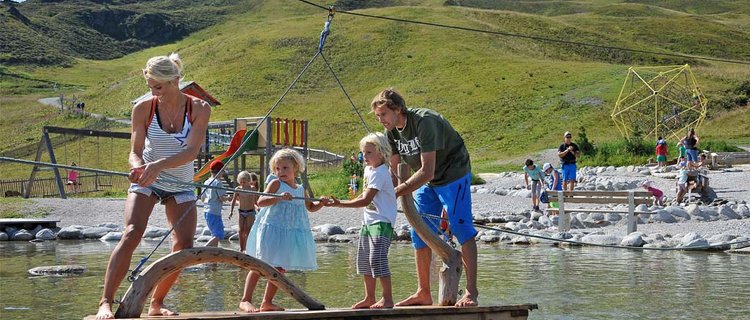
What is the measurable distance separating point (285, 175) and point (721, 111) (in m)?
58.5

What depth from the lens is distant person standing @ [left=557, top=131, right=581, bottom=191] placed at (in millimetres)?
25656

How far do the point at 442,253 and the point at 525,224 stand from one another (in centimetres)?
1369

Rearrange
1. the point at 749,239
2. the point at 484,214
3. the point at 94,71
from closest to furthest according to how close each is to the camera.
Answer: the point at 749,239 → the point at 484,214 → the point at 94,71

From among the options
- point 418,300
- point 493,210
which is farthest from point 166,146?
point 493,210

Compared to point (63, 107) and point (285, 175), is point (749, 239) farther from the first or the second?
point (63, 107)

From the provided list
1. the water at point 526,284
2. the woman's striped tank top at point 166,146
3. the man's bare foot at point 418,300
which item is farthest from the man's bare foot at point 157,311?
the water at point 526,284

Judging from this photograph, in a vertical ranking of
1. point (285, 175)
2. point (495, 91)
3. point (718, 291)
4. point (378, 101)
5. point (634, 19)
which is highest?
point (634, 19)

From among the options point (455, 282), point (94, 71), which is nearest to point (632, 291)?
point (455, 282)

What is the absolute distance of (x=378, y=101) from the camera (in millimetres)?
8000

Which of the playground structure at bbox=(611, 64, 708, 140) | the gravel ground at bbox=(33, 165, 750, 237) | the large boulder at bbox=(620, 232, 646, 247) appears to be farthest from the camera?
the playground structure at bbox=(611, 64, 708, 140)

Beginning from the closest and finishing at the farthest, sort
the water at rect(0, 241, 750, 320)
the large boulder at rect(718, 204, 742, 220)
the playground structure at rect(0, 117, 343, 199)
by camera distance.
Result: the water at rect(0, 241, 750, 320) → the large boulder at rect(718, 204, 742, 220) → the playground structure at rect(0, 117, 343, 199)

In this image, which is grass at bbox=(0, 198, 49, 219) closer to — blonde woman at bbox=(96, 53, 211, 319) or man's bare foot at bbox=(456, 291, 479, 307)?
man's bare foot at bbox=(456, 291, 479, 307)

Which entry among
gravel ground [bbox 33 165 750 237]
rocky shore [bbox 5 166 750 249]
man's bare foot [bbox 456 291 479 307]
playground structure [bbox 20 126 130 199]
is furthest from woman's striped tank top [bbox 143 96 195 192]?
playground structure [bbox 20 126 130 199]

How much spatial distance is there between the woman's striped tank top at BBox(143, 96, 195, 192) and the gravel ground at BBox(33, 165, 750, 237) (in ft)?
44.9
